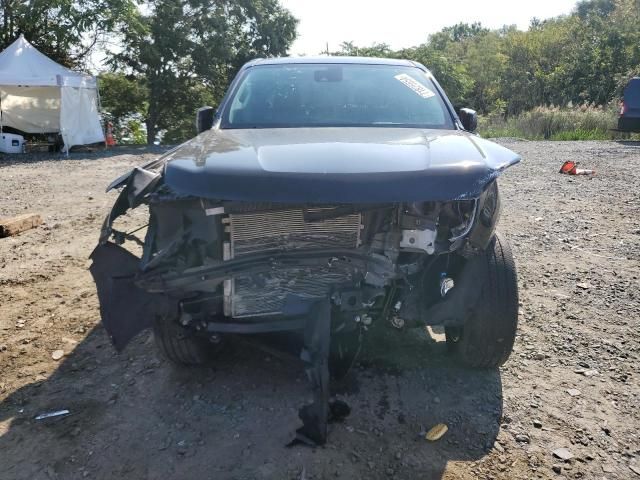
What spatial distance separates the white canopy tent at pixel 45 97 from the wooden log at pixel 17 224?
29.9 ft

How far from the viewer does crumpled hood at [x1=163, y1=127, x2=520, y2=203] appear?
211cm

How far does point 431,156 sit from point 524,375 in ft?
5.01

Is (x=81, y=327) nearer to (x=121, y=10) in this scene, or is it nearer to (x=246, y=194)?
(x=246, y=194)

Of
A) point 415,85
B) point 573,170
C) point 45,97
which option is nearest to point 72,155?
point 45,97

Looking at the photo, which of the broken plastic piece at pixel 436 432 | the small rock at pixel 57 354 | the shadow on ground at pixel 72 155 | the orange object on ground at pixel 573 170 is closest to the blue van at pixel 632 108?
the orange object on ground at pixel 573 170

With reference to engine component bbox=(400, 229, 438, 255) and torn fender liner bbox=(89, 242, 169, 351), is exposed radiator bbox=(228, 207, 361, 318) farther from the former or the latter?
torn fender liner bbox=(89, 242, 169, 351)

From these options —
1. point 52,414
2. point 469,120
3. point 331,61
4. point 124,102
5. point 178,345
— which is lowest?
point 52,414

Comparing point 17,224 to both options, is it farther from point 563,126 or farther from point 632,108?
point 563,126

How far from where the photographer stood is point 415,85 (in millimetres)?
3742

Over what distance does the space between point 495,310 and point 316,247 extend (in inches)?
40.1

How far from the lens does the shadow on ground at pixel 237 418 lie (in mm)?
2420

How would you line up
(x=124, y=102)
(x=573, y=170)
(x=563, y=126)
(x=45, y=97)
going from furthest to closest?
(x=124, y=102) < (x=563, y=126) < (x=45, y=97) < (x=573, y=170)

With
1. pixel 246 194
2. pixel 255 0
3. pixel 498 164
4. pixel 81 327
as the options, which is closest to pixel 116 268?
pixel 246 194

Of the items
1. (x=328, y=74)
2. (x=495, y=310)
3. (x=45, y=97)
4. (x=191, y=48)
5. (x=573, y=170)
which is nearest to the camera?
(x=495, y=310)
